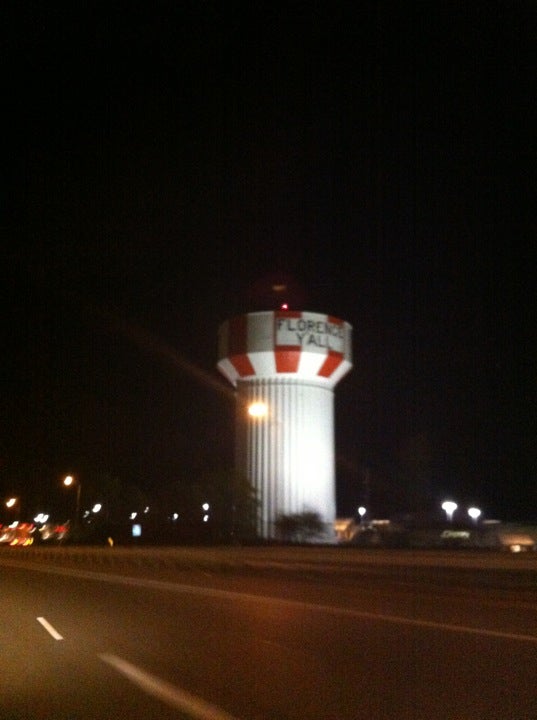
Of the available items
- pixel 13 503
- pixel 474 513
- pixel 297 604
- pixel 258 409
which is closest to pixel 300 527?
pixel 258 409

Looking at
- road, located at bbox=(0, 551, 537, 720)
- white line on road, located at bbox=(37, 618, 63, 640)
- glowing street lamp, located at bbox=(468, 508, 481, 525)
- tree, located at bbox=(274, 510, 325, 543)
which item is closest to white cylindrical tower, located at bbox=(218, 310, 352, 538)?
tree, located at bbox=(274, 510, 325, 543)

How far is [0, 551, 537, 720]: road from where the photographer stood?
9.61 m

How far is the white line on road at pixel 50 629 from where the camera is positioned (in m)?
15.6

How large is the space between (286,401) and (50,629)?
103ft

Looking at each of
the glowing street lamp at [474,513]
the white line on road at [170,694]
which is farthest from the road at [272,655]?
the glowing street lamp at [474,513]

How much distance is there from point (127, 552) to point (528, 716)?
3565 centimetres

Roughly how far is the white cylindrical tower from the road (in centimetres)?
2184

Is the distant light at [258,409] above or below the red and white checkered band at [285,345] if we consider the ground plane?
below

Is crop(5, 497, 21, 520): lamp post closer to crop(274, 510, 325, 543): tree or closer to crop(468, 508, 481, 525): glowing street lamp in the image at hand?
crop(274, 510, 325, 543): tree

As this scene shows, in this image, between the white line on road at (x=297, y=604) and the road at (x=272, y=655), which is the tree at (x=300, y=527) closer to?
the white line on road at (x=297, y=604)

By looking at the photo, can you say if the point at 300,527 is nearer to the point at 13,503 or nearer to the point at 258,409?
the point at 258,409

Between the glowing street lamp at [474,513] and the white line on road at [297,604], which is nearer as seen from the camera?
the white line on road at [297,604]

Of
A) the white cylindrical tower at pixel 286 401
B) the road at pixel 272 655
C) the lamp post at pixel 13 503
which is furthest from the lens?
the lamp post at pixel 13 503

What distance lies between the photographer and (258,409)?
46.8 metres
